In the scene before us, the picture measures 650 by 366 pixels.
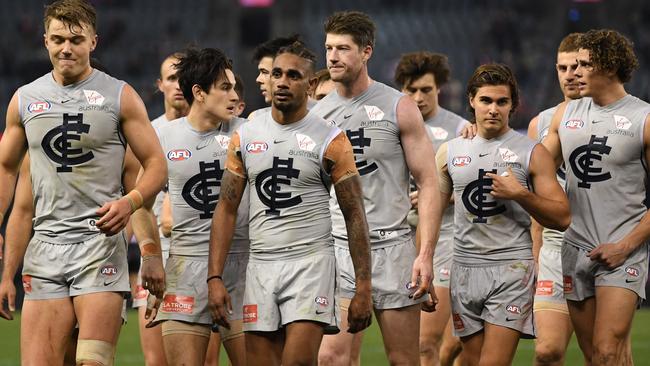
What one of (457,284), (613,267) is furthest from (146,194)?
(613,267)

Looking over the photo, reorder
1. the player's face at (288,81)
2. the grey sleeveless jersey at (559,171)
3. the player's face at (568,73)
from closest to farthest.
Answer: the player's face at (288,81) → the player's face at (568,73) → the grey sleeveless jersey at (559,171)

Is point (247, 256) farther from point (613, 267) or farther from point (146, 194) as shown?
point (613, 267)

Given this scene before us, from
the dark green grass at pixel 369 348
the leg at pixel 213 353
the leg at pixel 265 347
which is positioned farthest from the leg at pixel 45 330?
the dark green grass at pixel 369 348

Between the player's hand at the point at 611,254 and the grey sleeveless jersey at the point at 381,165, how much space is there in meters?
1.20

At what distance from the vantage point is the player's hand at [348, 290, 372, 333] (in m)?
6.64

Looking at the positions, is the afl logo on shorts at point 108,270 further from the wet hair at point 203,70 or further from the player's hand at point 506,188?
the player's hand at point 506,188

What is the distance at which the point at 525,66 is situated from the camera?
85.7 ft

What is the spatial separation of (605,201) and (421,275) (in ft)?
4.40

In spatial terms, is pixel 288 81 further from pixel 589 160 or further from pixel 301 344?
pixel 589 160

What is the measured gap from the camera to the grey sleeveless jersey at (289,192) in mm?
6754

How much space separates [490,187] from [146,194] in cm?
231

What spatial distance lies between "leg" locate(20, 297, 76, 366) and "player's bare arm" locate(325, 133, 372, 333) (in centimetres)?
160

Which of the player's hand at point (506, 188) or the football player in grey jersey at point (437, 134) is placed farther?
the football player in grey jersey at point (437, 134)

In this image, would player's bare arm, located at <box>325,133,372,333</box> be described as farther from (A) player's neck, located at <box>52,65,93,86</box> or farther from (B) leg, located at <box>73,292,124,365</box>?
(A) player's neck, located at <box>52,65,93,86</box>
